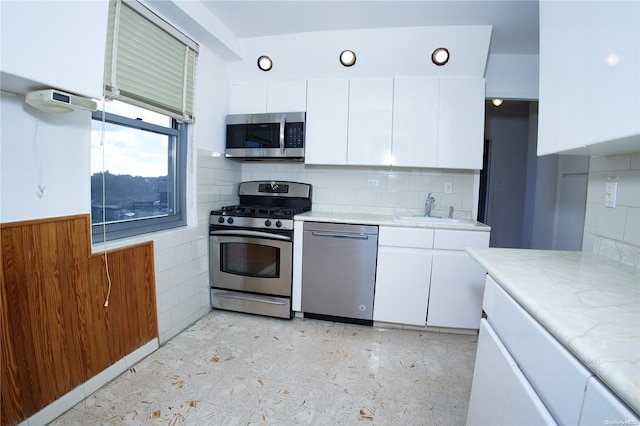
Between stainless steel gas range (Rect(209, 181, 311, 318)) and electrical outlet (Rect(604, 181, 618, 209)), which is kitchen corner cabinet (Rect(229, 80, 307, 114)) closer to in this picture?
stainless steel gas range (Rect(209, 181, 311, 318))

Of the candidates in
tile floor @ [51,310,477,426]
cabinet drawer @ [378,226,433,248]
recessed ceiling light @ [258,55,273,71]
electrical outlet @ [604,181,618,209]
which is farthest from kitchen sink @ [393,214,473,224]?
recessed ceiling light @ [258,55,273,71]

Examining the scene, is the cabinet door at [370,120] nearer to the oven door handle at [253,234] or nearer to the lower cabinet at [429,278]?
the lower cabinet at [429,278]

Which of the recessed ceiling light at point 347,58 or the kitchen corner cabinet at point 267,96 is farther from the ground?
the recessed ceiling light at point 347,58

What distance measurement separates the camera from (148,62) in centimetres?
197

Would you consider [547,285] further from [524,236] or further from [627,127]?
[524,236]

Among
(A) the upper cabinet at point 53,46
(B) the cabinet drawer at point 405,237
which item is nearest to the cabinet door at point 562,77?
(B) the cabinet drawer at point 405,237

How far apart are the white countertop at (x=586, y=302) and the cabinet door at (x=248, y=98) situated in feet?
7.78

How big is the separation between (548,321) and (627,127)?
62cm

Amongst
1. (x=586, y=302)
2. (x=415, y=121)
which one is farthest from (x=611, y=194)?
(x=415, y=121)

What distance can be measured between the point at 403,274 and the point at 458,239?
0.52 m

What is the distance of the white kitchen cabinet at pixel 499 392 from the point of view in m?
0.78

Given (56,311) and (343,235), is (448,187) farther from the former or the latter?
(56,311)

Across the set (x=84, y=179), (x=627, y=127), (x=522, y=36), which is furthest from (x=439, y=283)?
(x=84, y=179)

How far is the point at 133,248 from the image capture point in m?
1.88
